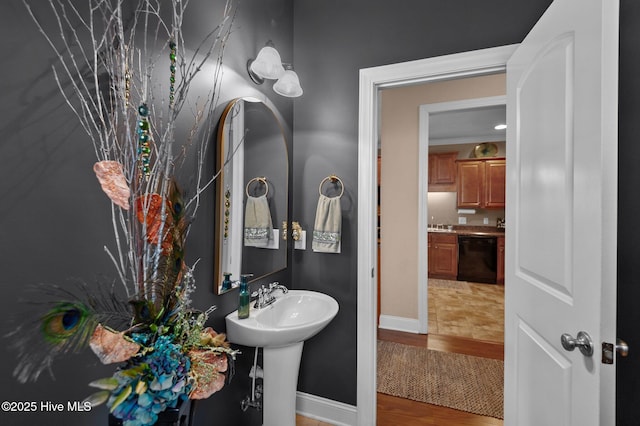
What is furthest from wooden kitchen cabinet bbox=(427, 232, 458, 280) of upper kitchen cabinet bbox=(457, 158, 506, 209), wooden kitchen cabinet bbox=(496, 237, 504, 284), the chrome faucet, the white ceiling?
→ the chrome faucet

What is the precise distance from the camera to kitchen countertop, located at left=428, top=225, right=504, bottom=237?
5281 millimetres

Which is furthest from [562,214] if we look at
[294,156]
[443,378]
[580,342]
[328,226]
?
[443,378]

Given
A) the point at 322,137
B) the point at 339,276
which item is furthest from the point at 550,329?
the point at 322,137

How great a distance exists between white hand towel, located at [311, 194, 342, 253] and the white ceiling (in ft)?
10.0

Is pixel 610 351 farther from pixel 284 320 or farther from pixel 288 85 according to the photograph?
pixel 288 85

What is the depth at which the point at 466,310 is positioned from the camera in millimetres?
3916

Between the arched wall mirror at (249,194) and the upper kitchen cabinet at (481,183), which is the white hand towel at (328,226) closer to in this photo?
the arched wall mirror at (249,194)

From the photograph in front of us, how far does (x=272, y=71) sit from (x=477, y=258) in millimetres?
5106

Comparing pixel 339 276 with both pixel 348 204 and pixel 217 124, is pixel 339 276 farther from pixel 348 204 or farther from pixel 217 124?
pixel 217 124

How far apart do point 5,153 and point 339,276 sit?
1.54 meters

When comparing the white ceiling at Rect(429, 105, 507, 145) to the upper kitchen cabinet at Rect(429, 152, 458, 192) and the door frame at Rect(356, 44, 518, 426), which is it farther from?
the door frame at Rect(356, 44, 518, 426)

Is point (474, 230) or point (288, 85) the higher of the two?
point (288, 85)

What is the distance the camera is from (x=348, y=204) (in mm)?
1822

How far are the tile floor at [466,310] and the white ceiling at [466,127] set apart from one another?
256 centimetres
